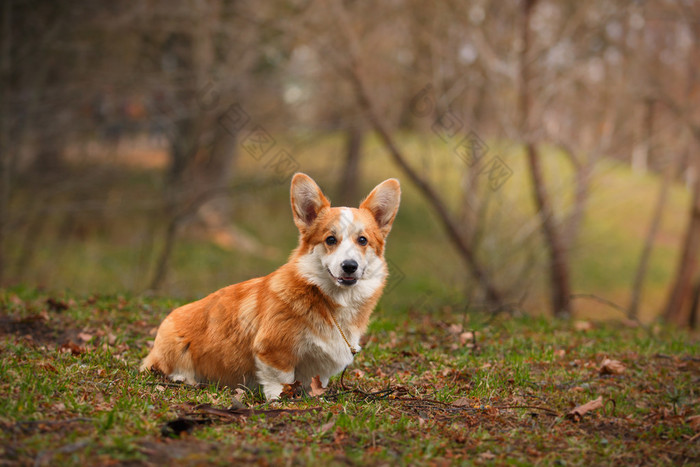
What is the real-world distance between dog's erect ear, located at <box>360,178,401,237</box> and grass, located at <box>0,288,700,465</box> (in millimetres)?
1272

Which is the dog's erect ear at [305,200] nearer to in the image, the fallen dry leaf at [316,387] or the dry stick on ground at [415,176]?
the fallen dry leaf at [316,387]

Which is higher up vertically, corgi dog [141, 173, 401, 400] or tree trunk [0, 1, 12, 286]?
tree trunk [0, 1, 12, 286]

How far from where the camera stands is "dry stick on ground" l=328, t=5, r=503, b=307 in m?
10.9

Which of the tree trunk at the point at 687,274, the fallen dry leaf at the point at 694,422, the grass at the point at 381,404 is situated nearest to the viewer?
the grass at the point at 381,404

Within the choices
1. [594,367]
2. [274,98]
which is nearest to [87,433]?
[594,367]

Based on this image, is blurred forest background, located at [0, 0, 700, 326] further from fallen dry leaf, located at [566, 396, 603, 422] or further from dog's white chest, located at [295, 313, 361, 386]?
fallen dry leaf, located at [566, 396, 603, 422]

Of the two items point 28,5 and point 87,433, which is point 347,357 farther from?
point 28,5

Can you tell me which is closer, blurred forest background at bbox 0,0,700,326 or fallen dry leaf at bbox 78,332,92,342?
fallen dry leaf at bbox 78,332,92,342

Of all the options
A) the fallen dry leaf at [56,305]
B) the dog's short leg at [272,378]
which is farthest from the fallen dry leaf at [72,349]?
the dog's short leg at [272,378]

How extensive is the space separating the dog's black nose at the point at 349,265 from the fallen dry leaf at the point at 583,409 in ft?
5.75

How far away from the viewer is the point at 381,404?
423cm

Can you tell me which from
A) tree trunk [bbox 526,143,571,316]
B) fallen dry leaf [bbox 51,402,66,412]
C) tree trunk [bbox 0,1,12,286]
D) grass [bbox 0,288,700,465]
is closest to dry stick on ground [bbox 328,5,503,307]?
tree trunk [bbox 526,143,571,316]

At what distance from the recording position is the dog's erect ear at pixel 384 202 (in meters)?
4.75

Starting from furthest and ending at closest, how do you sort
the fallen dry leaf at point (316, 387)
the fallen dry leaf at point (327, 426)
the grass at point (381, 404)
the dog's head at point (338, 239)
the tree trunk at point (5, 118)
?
the tree trunk at point (5, 118), the fallen dry leaf at point (316, 387), the dog's head at point (338, 239), the fallen dry leaf at point (327, 426), the grass at point (381, 404)
